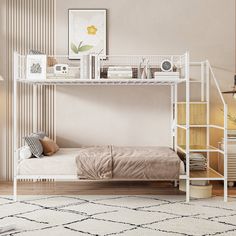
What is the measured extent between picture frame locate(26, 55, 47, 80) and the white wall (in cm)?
91

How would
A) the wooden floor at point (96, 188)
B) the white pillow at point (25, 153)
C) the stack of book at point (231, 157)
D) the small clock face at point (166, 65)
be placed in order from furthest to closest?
the stack of book at point (231, 157) < the wooden floor at point (96, 188) < the small clock face at point (166, 65) < the white pillow at point (25, 153)

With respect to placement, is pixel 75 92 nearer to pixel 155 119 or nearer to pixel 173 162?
pixel 155 119

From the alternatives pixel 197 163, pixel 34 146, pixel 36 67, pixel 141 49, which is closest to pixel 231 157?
pixel 197 163

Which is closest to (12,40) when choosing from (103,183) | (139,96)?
(139,96)

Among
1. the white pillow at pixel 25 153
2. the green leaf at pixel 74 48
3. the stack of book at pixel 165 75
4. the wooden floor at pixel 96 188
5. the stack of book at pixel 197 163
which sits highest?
the green leaf at pixel 74 48

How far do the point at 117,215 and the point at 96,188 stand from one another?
1.21m

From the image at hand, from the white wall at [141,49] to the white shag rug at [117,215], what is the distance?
107 cm

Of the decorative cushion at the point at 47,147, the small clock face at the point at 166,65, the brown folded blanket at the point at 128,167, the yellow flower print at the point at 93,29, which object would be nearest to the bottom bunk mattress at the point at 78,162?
the brown folded blanket at the point at 128,167

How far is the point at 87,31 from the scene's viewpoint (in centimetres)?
501

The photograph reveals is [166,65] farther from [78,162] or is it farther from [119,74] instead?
[78,162]

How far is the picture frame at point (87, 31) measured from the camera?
500 cm

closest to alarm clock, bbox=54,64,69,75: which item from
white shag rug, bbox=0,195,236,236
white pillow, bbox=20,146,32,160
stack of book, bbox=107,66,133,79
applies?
stack of book, bbox=107,66,133,79

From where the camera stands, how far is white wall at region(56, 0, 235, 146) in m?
5.04

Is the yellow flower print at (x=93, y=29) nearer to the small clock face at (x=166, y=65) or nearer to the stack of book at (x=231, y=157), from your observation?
the small clock face at (x=166, y=65)
